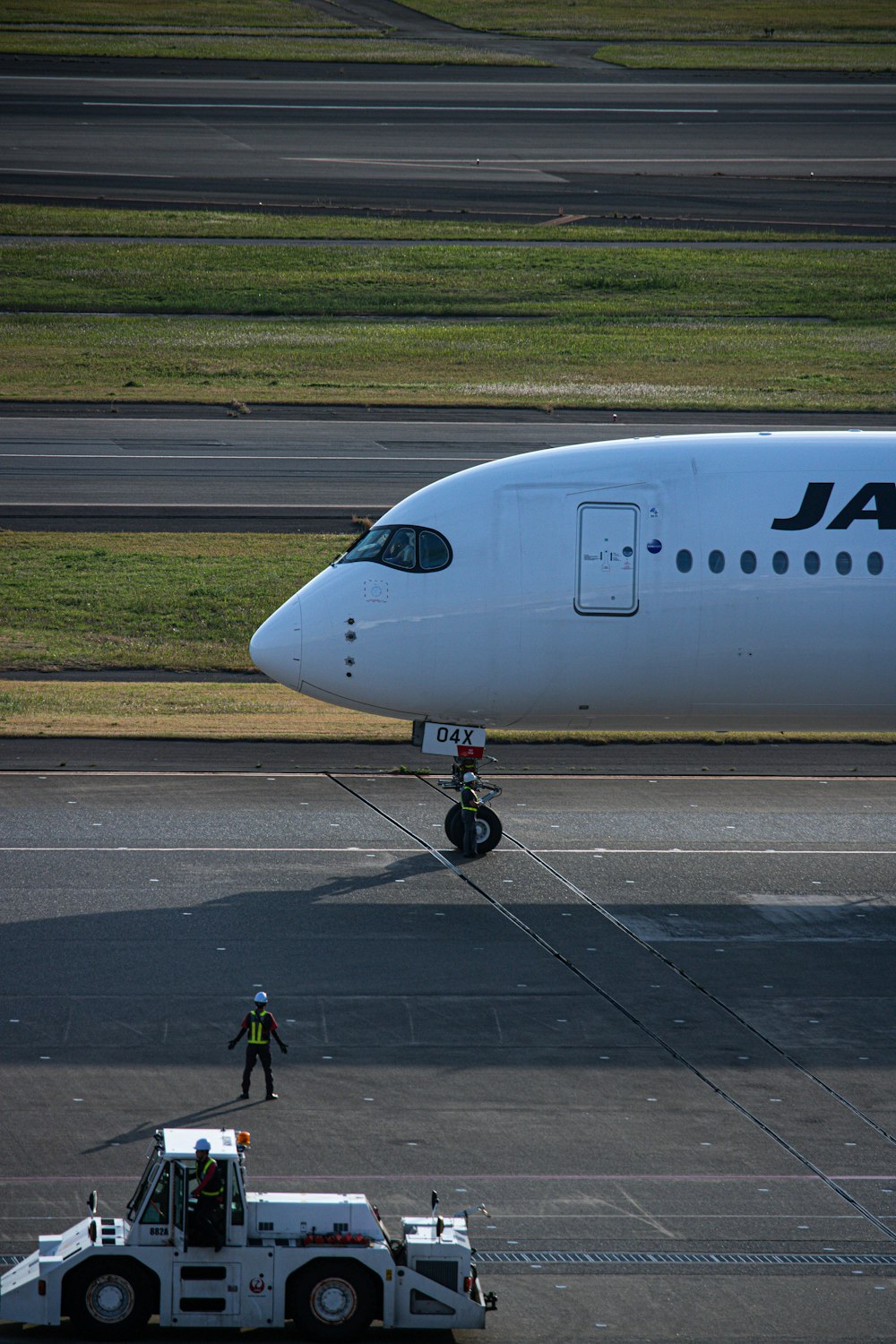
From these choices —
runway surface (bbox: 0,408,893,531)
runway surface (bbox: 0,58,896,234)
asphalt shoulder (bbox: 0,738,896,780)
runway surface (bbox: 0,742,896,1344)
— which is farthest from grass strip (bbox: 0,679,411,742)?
runway surface (bbox: 0,58,896,234)

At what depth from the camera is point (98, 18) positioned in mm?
→ 118500

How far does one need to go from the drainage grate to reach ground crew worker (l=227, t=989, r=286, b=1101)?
4.04 metres

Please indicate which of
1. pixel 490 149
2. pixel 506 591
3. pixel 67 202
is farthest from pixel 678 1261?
pixel 490 149

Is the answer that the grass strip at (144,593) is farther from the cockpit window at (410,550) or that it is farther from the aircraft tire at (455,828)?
the cockpit window at (410,550)

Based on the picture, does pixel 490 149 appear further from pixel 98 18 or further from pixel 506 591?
pixel 506 591

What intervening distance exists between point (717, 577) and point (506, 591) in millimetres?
3491

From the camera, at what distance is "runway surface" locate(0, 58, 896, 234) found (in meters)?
84.8

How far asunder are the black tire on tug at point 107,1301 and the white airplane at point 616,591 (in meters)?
13.7

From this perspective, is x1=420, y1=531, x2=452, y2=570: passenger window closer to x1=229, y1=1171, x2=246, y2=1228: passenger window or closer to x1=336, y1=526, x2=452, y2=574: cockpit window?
x1=336, y1=526, x2=452, y2=574: cockpit window

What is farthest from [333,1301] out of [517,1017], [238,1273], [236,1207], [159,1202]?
[517,1017]

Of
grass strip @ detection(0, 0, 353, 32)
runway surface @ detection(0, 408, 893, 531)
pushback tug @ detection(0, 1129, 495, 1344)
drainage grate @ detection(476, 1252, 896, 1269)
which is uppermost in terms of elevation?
grass strip @ detection(0, 0, 353, 32)

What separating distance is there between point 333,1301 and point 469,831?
14.0 meters

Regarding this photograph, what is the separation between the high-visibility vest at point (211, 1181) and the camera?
593 inches

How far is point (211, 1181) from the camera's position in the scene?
49.4ft
